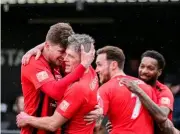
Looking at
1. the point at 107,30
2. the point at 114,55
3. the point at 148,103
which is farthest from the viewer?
the point at 107,30

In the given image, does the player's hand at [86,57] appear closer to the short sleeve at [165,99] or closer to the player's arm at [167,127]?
the player's arm at [167,127]

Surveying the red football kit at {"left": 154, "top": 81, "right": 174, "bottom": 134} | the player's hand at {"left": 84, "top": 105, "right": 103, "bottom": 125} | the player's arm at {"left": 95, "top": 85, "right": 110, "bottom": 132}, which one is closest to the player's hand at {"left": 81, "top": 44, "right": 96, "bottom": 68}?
the player's hand at {"left": 84, "top": 105, "right": 103, "bottom": 125}

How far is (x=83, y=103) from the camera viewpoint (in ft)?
20.4

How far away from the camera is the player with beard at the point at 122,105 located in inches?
281

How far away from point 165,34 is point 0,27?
276 cm

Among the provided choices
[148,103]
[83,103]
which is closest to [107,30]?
[148,103]

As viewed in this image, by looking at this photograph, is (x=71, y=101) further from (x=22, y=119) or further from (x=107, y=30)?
(x=107, y=30)

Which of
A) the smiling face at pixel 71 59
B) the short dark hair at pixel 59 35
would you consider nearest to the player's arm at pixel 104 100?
the smiling face at pixel 71 59

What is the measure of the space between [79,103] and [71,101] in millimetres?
70

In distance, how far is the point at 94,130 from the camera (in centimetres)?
691

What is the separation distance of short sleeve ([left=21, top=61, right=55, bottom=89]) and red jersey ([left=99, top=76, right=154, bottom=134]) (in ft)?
3.02

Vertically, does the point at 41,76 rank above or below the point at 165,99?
above

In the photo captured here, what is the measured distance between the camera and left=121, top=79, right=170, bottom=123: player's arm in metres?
6.98

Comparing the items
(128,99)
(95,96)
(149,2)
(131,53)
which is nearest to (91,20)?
(131,53)
